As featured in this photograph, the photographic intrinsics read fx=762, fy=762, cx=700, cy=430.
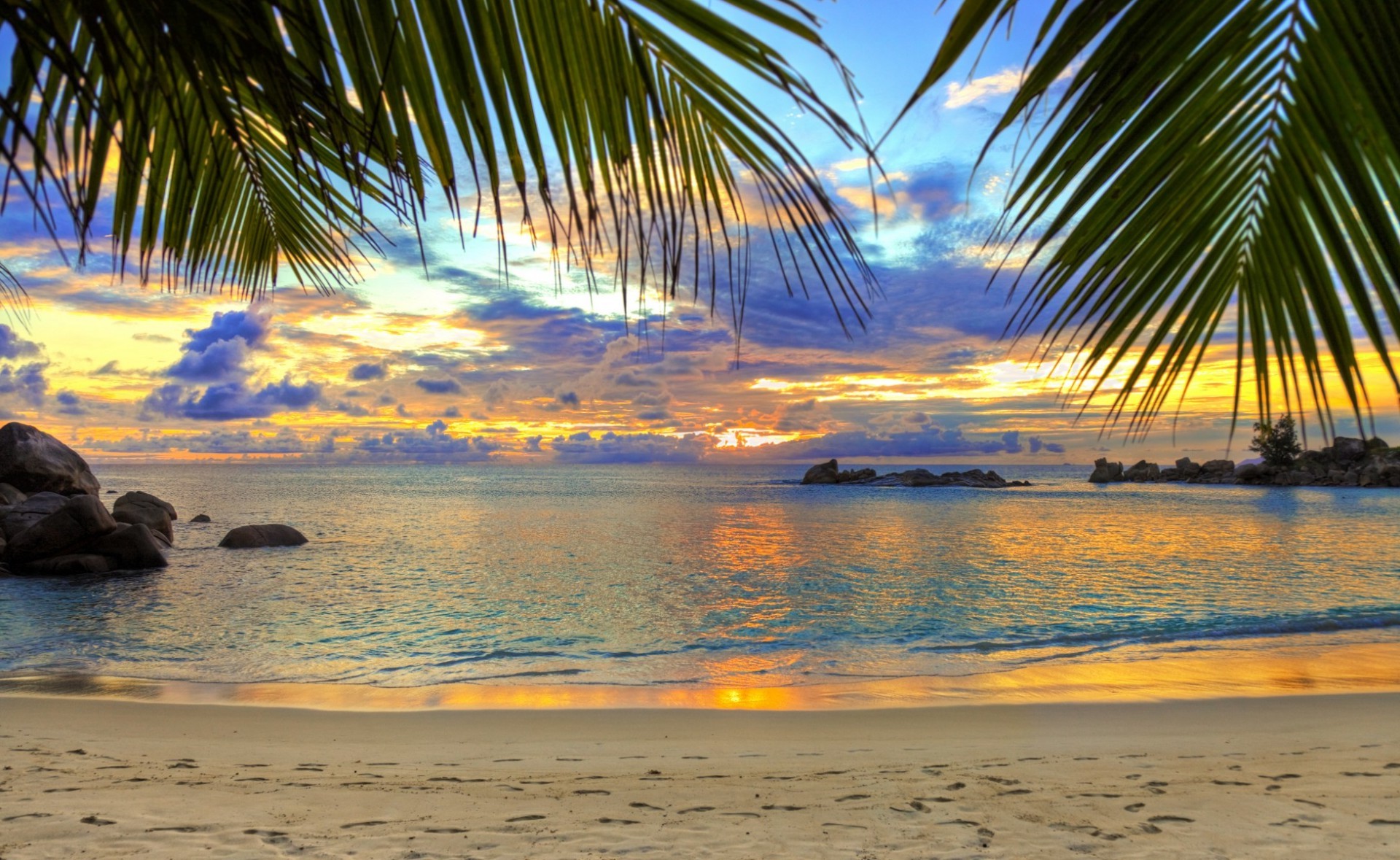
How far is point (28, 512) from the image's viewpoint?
20531mm

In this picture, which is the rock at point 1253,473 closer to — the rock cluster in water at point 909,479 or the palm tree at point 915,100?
the rock cluster in water at point 909,479

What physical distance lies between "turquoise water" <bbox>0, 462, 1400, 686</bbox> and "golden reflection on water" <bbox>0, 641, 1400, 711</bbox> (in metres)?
0.57

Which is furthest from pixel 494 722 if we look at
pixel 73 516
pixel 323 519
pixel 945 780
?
pixel 323 519

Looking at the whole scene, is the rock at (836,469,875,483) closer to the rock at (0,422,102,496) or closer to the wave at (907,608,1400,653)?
the wave at (907,608,1400,653)

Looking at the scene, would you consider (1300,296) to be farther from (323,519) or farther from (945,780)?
(323,519)

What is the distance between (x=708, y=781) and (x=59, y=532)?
21.1 m

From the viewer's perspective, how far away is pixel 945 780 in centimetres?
619

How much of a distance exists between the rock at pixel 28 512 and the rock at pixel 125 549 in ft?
4.57

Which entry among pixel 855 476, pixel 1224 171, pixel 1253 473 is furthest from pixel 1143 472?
pixel 1224 171

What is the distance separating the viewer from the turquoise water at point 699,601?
12211 millimetres

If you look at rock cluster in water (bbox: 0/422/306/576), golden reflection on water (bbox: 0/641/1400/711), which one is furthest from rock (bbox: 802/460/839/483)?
golden reflection on water (bbox: 0/641/1400/711)

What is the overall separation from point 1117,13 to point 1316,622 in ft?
61.9

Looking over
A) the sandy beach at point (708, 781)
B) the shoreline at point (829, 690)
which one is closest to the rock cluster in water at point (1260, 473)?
the shoreline at point (829, 690)

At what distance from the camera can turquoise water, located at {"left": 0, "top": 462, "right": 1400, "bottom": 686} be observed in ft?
40.1
